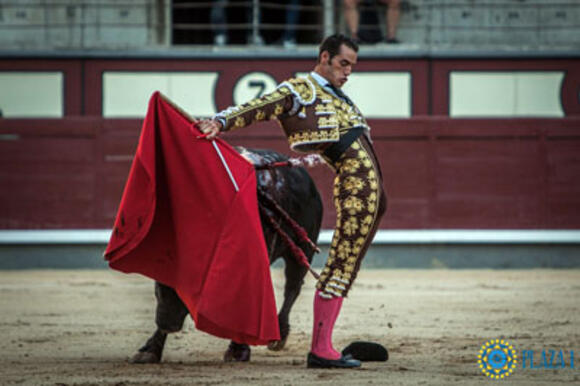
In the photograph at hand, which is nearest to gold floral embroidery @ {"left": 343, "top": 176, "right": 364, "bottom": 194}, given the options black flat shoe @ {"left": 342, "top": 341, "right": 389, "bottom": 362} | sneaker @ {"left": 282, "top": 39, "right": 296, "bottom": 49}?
black flat shoe @ {"left": 342, "top": 341, "right": 389, "bottom": 362}

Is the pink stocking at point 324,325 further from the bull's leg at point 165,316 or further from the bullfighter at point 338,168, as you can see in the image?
the bull's leg at point 165,316

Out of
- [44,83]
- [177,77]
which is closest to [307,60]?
[177,77]

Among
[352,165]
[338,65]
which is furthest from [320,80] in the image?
[352,165]

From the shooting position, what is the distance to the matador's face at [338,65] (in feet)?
11.1

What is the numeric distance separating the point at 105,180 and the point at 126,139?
0.37m

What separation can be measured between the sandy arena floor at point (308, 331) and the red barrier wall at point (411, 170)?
0.83 m

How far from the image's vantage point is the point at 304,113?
11.0 ft

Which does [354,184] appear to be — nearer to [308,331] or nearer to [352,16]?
[308,331]

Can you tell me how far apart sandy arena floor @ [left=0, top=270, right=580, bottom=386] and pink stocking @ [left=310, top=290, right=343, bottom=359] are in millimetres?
87

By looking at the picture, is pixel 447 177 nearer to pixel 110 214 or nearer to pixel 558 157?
pixel 558 157

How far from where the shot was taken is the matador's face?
338cm

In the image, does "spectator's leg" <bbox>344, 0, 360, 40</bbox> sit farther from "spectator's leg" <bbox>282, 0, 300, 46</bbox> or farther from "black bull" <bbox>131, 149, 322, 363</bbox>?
"black bull" <bbox>131, 149, 322, 363</bbox>

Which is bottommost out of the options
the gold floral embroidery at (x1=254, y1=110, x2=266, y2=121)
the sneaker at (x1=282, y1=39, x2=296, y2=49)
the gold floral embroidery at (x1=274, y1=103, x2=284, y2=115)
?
the gold floral embroidery at (x1=254, y1=110, x2=266, y2=121)

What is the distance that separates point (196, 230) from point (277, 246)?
0.53 m
